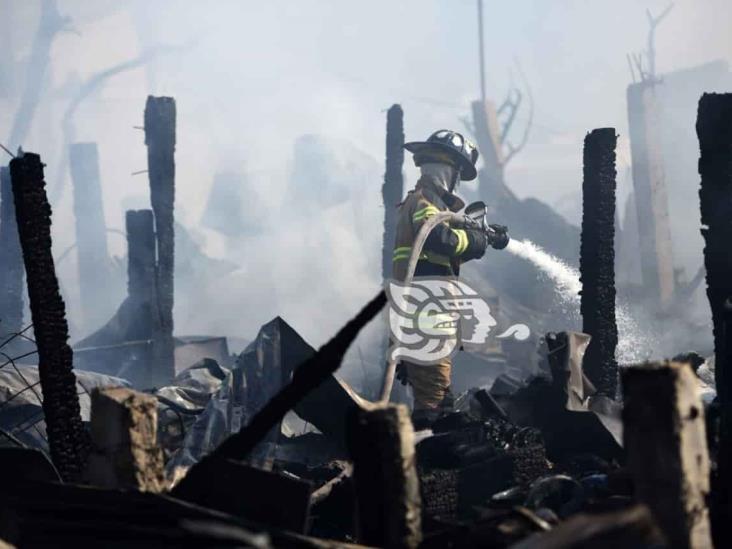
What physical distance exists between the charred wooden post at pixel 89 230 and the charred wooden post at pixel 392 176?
13808 millimetres

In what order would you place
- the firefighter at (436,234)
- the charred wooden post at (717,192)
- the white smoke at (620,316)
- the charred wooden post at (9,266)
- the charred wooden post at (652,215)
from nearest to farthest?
the charred wooden post at (717,192) < the firefighter at (436,234) < the charred wooden post at (9,266) < the white smoke at (620,316) < the charred wooden post at (652,215)

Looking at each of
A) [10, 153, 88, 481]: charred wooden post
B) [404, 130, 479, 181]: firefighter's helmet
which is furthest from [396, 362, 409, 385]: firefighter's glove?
[10, 153, 88, 481]: charred wooden post

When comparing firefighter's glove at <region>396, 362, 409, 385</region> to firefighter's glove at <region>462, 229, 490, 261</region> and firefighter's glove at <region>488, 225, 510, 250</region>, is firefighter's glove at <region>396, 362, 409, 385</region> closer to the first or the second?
firefighter's glove at <region>462, 229, 490, 261</region>

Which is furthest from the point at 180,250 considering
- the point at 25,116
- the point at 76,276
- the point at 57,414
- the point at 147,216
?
the point at 57,414

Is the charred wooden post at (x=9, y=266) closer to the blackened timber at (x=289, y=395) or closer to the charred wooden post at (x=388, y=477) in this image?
the blackened timber at (x=289, y=395)

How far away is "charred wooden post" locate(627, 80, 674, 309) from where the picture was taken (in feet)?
85.0

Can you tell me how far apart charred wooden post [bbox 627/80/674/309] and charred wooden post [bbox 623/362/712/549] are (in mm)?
22783

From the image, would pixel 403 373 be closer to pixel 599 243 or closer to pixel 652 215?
pixel 599 243

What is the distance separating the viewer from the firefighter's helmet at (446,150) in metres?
8.92

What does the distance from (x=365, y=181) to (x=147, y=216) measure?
20678 mm

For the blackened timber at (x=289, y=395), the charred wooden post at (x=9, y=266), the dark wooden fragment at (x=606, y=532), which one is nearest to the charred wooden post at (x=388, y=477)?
the blackened timber at (x=289, y=395)

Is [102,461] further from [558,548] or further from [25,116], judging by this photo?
[25,116]

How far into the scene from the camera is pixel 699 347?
22.1 meters

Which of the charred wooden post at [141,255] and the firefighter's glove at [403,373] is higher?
the charred wooden post at [141,255]
